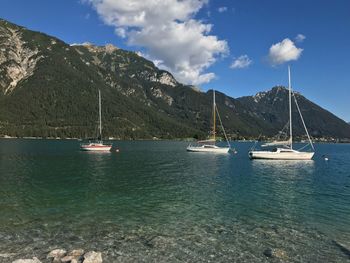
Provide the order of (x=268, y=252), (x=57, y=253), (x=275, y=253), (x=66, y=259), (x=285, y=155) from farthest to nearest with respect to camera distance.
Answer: (x=285, y=155) < (x=268, y=252) < (x=275, y=253) < (x=57, y=253) < (x=66, y=259)

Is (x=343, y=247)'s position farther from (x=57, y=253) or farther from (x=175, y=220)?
(x=57, y=253)

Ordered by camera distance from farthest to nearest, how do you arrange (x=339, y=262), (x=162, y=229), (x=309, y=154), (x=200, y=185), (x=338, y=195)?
1. (x=309, y=154)
2. (x=200, y=185)
3. (x=338, y=195)
4. (x=162, y=229)
5. (x=339, y=262)

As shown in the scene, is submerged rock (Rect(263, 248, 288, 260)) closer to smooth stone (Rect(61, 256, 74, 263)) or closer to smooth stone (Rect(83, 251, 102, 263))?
smooth stone (Rect(83, 251, 102, 263))

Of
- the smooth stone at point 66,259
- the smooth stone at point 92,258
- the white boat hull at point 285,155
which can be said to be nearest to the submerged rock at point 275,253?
the smooth stone at point 92,258

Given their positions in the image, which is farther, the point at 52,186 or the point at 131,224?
the point at 52,186

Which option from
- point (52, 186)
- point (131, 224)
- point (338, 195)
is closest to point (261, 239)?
point (131, 224)

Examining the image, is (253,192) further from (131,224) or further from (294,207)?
(131,224)

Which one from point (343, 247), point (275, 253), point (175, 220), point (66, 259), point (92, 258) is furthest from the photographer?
point (175, 220)

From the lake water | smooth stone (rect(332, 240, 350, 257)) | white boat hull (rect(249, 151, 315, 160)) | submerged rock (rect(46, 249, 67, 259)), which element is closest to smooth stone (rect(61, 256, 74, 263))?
submerged rock (rect(46, 249, 67, 259))

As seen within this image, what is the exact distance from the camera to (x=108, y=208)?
1353 inches

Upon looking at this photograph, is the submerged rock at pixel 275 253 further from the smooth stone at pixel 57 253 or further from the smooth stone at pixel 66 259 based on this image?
the smooth stone at pixel 57 253

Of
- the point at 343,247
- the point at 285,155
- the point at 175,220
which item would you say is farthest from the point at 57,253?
the point at 285,155

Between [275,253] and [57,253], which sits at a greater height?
[57,253]

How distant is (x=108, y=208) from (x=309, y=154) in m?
81.1
